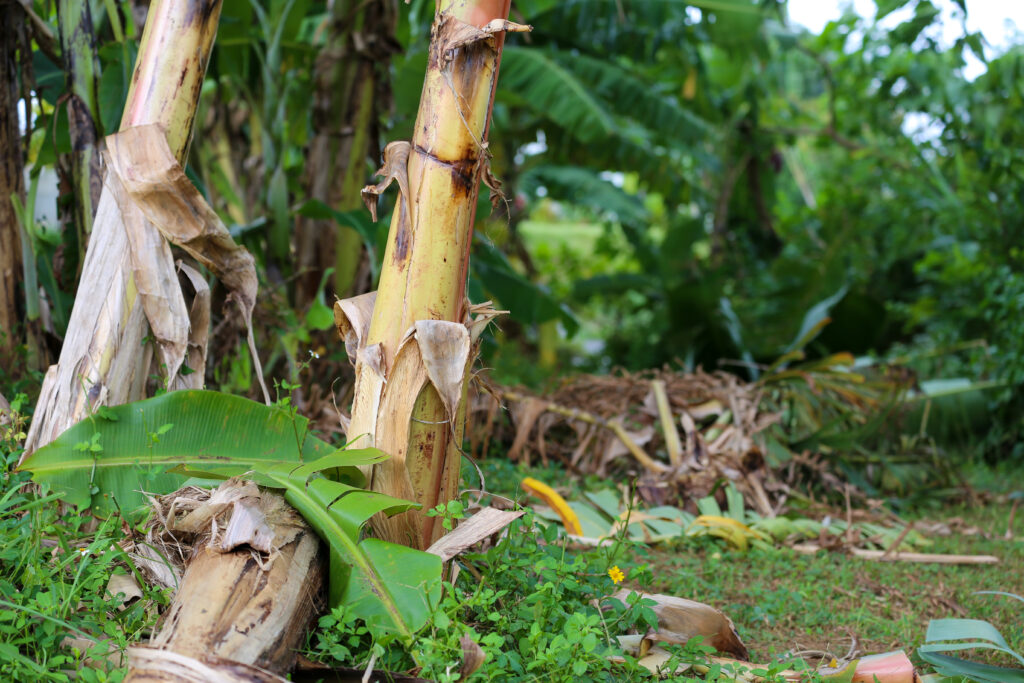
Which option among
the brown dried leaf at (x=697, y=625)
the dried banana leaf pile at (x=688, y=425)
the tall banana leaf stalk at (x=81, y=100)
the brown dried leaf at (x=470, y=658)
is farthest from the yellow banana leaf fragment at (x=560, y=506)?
the tall banana leaf stalk at (x=81, y=100)

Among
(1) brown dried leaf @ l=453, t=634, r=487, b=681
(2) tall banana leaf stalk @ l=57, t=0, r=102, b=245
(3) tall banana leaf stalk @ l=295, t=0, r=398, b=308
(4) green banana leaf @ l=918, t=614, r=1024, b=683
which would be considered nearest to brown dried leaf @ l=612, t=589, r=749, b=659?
(4) green banana leaf @ l=918, t=614, r=1024, b=683

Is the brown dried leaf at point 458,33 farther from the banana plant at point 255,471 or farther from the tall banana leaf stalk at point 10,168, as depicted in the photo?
the tall banana leaf stalk at point 10,168

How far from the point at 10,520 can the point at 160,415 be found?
0.29 m

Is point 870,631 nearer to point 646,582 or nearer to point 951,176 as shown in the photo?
point 646,582

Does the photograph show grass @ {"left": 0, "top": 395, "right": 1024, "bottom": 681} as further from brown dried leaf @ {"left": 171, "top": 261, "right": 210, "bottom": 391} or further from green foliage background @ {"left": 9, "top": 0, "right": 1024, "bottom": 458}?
green foliage background @ {"left": 9, "top": 0, "right": 1024, "bottom": 458}

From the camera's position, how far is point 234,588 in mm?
1000

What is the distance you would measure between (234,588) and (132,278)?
79 cm

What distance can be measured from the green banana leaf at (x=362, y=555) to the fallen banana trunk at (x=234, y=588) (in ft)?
0.12

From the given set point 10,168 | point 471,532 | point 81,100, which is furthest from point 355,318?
point 10,168

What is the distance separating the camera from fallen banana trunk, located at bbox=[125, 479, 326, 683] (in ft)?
2.97

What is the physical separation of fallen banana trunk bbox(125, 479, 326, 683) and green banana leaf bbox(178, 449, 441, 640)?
1.4 inches

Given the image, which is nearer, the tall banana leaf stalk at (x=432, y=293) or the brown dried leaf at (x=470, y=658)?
the brown dried leaf at (x=470, y=658)

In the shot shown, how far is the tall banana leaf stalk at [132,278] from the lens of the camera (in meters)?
1.44

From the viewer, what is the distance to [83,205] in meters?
1.85
